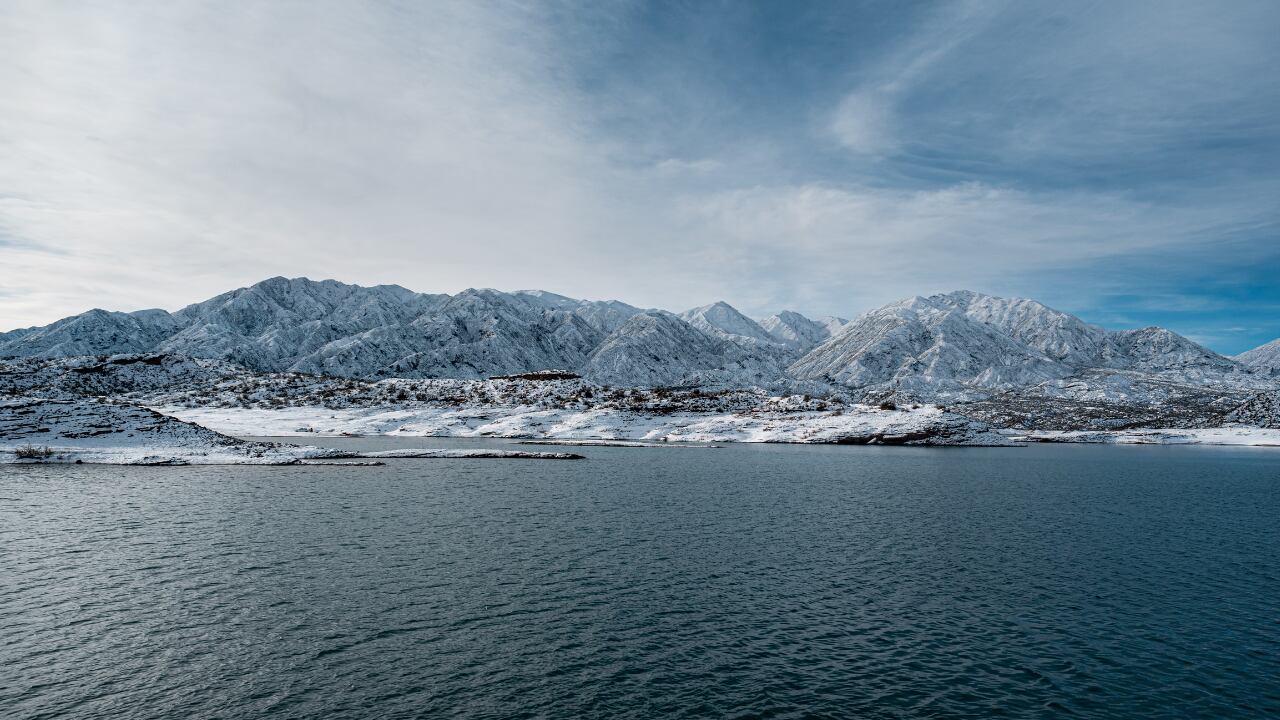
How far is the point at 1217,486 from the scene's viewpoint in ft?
295

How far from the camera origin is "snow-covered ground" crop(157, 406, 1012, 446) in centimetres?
18012

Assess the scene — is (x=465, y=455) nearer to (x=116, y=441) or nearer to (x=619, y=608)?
(x=116, y=441)

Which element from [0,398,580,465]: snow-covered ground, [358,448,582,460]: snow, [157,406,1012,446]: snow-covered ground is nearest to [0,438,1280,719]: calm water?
[0,398,580,465]: snow-covered ground

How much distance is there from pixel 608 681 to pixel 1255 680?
24.9 meters

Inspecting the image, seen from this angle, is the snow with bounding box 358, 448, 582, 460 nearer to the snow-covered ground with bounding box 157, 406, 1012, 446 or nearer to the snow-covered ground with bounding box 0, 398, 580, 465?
the snow-covered ground with bounding box 0, 398, 580, 465

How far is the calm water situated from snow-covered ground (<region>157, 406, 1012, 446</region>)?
386 ft

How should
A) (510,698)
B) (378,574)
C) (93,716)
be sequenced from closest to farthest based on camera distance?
(93,716), (510,698), (378,574)

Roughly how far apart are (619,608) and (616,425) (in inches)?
6314

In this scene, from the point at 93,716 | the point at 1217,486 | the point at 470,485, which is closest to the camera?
the point at 93,716

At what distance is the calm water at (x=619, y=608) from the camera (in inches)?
869

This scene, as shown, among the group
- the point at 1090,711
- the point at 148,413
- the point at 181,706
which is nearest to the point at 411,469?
the point at 148,413

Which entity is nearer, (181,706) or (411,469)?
(181,706)

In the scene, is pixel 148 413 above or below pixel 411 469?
above

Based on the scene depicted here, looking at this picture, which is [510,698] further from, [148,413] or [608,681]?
[148,413]
